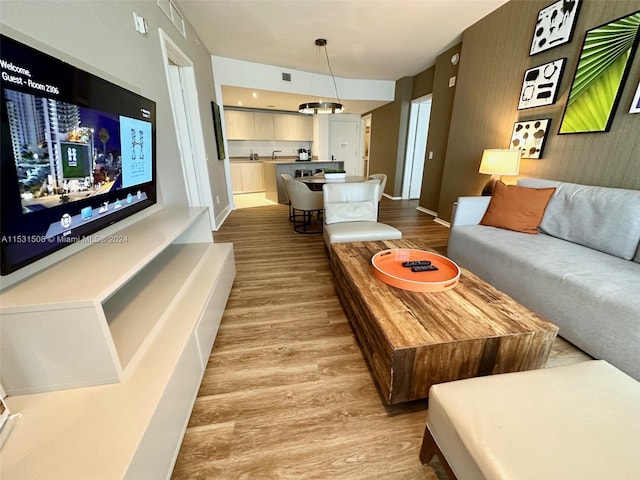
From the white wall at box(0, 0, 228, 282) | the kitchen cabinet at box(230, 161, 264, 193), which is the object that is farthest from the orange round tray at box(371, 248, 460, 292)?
the kitchen cabinet at box(230, 161, 264, 193)

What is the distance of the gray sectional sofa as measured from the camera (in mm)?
1325

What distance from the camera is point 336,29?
3326 mm


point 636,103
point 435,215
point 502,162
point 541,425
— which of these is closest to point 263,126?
point 435,215

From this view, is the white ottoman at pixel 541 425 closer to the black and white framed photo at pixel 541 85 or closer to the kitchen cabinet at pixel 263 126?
the black and white framed photo at pixel 541 85

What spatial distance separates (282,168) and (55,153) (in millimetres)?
4775

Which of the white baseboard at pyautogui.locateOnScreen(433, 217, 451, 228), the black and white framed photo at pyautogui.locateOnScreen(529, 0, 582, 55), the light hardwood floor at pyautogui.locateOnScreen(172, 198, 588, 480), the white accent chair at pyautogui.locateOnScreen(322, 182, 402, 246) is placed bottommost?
the light hardwood floor at pyautogui.locateOnScreen(172, 198, 588, 480)

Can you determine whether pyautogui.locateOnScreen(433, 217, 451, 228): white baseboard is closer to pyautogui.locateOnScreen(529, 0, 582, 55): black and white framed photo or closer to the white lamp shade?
the white lamp shade

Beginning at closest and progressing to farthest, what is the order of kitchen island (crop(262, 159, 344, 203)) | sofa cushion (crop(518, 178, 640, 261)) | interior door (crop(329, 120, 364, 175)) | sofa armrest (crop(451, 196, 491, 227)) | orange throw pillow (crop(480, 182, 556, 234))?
1. sofa cushion (crop(518, 178, 640, 261))
2. orange throw pillow (crop(480, 182, 556, 234))
3. sofa armrest (crop(451, 196, 491, 227))
4. kitchen island (crop(262, 159, 344, 203))
5. interior door (crop(329, 120, 364, 175))

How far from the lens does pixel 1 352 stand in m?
0.81

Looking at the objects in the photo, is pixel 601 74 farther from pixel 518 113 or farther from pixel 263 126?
pixel 263 126

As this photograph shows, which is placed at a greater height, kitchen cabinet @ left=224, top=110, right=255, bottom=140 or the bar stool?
kitchen cabinet @ left=224, top=110, right=255, bottom=140

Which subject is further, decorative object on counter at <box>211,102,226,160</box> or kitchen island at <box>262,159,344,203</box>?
kitchen island at <box>262,159,344,203</box>

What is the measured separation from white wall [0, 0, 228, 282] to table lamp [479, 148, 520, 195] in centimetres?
333

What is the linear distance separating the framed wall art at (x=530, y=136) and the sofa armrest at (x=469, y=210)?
2.47 feet
